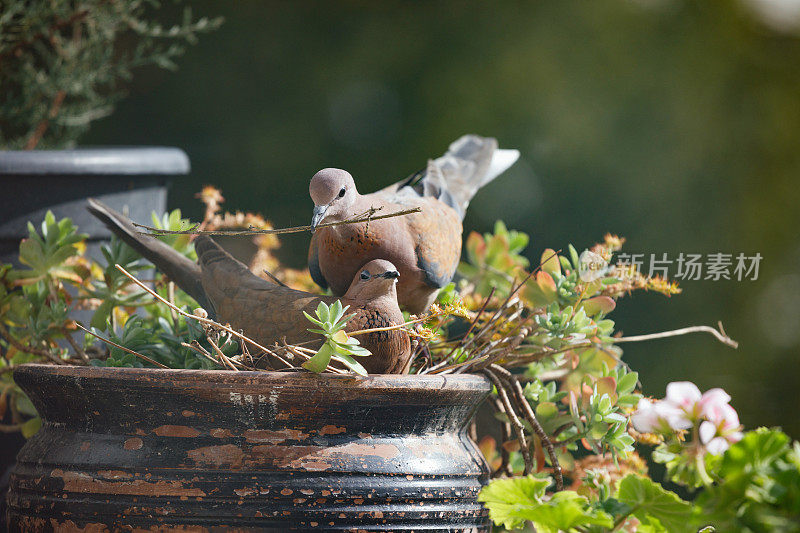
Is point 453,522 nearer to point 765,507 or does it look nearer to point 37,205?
point 765,507

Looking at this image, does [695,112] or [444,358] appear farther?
[695,112]

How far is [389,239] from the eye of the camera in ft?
4.35

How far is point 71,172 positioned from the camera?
184 centimetres

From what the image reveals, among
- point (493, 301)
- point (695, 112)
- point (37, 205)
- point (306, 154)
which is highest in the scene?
point (695, 112)

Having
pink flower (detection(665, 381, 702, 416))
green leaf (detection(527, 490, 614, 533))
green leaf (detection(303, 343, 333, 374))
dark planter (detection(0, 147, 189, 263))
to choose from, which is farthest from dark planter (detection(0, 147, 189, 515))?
pink flower (detection(665, 381, 702, 416))

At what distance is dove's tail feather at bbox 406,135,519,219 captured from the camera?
168cm

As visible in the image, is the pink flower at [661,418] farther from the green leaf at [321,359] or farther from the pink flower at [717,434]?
the green leaf at [321,359]

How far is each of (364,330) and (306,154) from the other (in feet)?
7.06

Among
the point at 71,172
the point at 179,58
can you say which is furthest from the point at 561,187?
the point at 71,172

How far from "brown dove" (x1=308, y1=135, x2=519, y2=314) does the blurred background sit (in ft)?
5.22

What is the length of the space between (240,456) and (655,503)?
0.49 metres

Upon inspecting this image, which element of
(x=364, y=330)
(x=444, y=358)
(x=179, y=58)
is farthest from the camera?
(x=179, y=58)

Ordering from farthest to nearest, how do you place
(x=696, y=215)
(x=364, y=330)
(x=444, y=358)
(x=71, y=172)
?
(x=696, y=215) → (x=71, y=172) → (x=444, y=358) → (x=364, y=330)

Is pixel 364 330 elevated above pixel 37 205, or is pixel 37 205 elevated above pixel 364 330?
pixel 37 205
